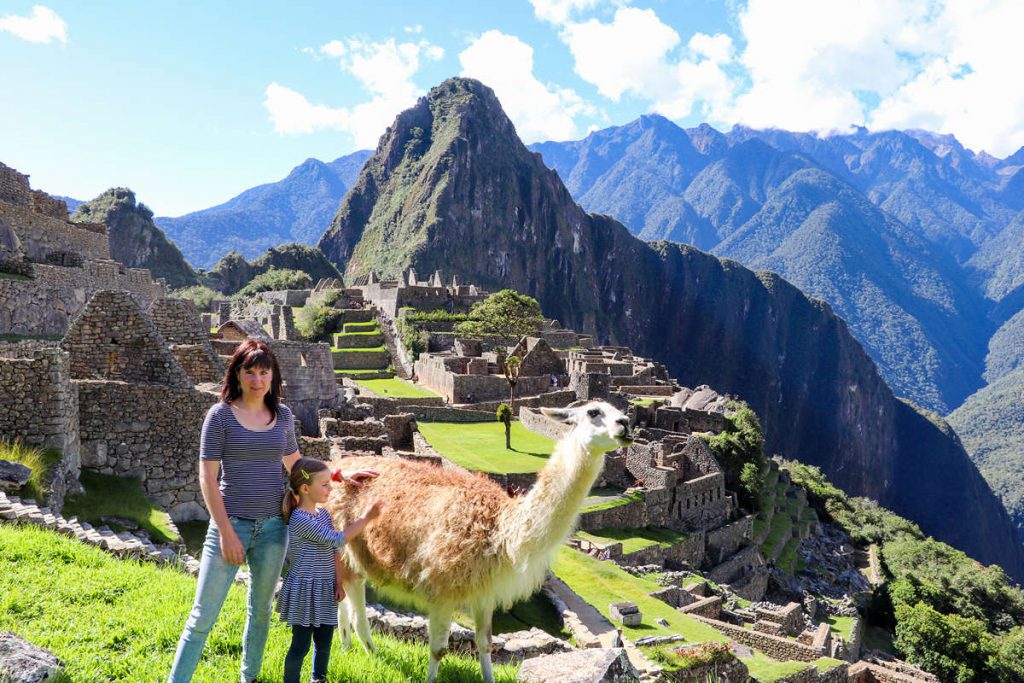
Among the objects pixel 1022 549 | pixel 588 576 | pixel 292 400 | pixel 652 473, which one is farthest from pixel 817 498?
pixel 1022 549

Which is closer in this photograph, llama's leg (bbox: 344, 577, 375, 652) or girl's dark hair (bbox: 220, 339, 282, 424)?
girl's dark hair (bbox: 220, 339, 282, 424)

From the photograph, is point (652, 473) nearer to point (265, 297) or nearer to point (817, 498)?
point (817, 498)

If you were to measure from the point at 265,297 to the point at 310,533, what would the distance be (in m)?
64.2

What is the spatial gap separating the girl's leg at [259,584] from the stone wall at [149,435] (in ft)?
15.9

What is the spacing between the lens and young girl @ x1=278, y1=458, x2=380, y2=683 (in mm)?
3803

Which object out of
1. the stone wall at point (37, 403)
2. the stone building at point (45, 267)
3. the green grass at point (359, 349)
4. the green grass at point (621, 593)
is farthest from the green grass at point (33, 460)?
the green grass at point (359, 349)

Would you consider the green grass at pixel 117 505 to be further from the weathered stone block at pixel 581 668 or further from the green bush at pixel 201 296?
the green bush at pixel 201 296

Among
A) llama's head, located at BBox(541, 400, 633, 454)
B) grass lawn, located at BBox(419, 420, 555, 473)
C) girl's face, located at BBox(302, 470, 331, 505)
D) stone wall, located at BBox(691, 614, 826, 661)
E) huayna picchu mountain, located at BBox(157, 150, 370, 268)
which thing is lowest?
stone wall, located at BBox(691, 614, 826, 661)

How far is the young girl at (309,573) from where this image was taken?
3803 mm

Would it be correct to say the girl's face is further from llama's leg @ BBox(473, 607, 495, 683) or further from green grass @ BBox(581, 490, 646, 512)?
green grass @ BBox(581, 490, 646, 512)

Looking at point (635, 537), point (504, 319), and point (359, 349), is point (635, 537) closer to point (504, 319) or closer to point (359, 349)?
point (504, 319)

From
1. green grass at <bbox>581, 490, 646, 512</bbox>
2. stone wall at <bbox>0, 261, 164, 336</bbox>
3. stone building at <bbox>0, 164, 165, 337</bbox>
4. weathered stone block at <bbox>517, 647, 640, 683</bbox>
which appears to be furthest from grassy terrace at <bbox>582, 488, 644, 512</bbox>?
weathered stone block at <bbox>517, 647, 640, 683</bbox>

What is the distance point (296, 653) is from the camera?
149 inches

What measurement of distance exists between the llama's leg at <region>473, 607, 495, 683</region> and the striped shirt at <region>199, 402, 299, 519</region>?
6.13 ft
